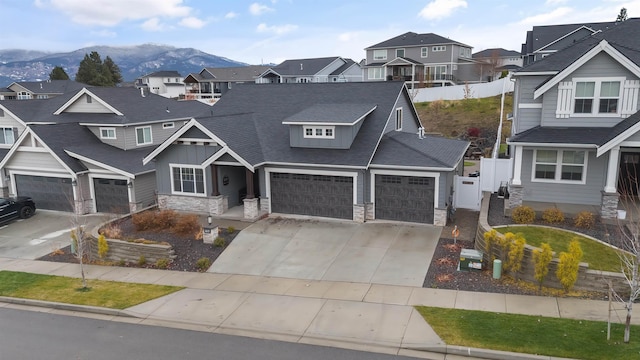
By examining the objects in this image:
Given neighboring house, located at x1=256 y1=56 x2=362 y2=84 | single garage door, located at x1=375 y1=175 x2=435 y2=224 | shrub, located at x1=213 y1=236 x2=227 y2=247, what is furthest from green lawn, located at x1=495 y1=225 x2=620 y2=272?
neighboring house, located at x1=256 y1=56 x2=362 y2=84

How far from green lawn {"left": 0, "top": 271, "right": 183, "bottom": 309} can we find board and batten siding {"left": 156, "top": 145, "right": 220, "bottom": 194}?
7.93 m

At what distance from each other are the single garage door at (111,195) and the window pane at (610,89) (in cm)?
2367

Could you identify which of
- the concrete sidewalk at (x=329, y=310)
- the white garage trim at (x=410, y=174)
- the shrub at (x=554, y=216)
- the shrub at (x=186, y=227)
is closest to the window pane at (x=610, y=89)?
the shrub at (x=554, y=216)

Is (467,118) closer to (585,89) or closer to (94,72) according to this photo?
(585,89)

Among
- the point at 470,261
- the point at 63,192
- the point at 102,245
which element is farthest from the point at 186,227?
the point at 63,192

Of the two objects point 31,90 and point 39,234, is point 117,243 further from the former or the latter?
point 31,90

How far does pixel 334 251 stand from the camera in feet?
61.6

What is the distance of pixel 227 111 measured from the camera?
28.8 meters

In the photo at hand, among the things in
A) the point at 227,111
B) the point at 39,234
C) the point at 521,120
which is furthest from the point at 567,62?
the point at 39,234

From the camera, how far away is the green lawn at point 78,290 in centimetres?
1541

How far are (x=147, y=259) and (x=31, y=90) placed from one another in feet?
252

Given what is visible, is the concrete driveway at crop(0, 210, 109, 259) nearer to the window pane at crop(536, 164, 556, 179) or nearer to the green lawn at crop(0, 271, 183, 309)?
the green lawn at crop(0, 271, 183, 309)

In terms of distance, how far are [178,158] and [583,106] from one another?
61.3 feet

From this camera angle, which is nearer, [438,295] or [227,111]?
[438,295]
